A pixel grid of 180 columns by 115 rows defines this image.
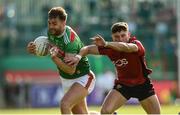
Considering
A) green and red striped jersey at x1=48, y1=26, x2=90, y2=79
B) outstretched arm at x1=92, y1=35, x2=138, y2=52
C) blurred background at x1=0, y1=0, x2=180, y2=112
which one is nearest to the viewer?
outstretched arm at x1=92, y1=35, x2=138, y2=52

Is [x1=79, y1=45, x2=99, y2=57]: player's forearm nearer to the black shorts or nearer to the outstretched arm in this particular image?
the outstretched arm

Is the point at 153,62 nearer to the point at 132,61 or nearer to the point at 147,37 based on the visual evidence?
Answer: the point at 147,37

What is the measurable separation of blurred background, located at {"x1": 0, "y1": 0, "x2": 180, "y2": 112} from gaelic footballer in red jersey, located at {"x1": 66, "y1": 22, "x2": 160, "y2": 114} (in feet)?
50.7

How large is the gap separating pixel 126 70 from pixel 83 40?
16750mm

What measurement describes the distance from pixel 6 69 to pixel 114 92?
16.9 metres

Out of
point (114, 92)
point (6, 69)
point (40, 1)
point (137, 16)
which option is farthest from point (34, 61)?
point (114, 92)

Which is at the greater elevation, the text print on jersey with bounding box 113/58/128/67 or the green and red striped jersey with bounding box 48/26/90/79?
the green and red striped jersey with bounding box 48/26/90/79

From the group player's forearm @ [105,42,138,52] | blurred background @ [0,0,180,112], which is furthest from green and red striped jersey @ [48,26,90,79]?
blurred background @ [0,0,180,112]

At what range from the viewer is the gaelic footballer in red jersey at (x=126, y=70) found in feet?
39.5

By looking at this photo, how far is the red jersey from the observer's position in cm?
1220

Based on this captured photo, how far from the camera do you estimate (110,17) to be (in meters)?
30.3

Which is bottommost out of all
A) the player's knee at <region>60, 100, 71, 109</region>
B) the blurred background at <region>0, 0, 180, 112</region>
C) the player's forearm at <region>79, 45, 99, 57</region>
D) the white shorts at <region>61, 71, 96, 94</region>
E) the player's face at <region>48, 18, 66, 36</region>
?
the blurred background at <region>0, 0, 180, 112</region>

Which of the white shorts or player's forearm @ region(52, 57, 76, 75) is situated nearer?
player's forearm @ region(52, 57, 76, 75)

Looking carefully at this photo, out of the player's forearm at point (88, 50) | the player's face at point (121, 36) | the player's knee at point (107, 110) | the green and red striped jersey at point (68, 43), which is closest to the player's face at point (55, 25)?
the green and red striped jersey at point (68, 43)
